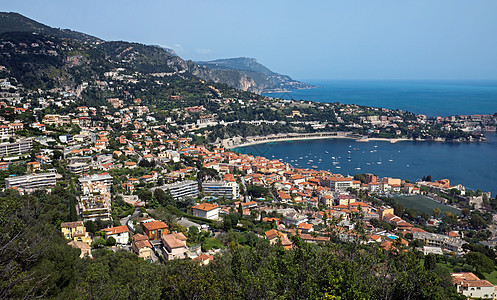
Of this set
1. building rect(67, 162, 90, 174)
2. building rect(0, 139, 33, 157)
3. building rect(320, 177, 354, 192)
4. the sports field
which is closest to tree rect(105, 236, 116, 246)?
building rect(67, 162, 90, 174)

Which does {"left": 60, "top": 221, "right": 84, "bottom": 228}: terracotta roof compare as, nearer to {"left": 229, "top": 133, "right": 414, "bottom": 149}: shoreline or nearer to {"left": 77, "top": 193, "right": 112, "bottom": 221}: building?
{"left": 77, "top": 193, "right": 112, "bottom": 221}: building

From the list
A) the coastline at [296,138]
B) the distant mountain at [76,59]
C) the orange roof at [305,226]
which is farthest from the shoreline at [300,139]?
the orange roof at [305,226]

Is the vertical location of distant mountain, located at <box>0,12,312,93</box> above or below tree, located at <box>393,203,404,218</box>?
above

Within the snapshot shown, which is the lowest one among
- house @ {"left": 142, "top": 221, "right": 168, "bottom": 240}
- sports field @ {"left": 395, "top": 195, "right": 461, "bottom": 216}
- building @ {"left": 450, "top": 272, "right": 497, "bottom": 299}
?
sports field @ {"left": 395, "top": 195, "right": 461, "bottom": 216}

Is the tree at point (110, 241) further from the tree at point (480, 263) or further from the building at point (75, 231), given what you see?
the tree at point (480, 263)

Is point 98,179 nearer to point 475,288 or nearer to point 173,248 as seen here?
point 173,248

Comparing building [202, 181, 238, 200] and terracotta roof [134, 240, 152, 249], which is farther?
building [202, 181, 238, 200]

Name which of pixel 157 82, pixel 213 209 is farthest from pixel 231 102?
pixel 213 209
